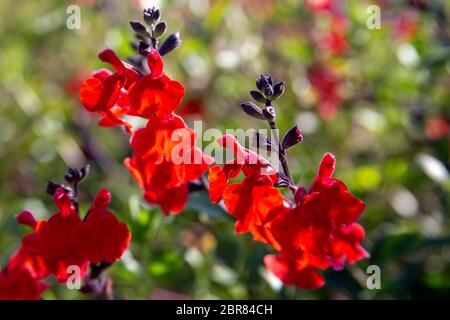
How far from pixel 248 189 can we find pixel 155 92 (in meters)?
0.21

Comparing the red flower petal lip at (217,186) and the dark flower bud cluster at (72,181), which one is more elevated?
the dark flower bud cluster at (72,181)

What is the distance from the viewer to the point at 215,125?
8.14 feet

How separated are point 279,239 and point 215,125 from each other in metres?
1.44

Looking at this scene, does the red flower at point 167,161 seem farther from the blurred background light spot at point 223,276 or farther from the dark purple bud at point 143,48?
the blurred background light spot at point 223,276

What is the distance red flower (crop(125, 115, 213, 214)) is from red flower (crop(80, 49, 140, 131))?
7 centimetres

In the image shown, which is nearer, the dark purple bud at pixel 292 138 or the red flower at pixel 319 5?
the dark purple bud at pixel 292 138

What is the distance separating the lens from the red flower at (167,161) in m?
1.10

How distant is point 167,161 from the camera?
3.76 feet

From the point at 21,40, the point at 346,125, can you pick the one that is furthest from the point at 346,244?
the point at 21,40

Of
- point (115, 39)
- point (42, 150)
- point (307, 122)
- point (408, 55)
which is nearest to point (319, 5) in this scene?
point (307, 122)

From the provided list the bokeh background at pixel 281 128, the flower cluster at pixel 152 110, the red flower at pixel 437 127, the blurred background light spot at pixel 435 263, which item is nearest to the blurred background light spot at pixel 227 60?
the bokeh background at pixel 281 128

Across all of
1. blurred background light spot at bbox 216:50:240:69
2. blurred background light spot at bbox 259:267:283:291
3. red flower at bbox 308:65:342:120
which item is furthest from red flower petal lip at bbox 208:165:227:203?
red flower at bbox 308:65:342:120
